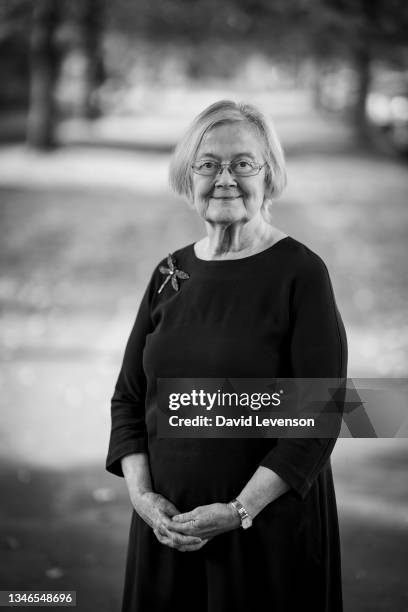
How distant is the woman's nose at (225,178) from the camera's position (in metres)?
1.45

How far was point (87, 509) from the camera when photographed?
330 cm

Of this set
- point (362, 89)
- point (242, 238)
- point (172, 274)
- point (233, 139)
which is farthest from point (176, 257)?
point (362, 89)

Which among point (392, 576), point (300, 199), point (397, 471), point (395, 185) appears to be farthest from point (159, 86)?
point (392, 576)

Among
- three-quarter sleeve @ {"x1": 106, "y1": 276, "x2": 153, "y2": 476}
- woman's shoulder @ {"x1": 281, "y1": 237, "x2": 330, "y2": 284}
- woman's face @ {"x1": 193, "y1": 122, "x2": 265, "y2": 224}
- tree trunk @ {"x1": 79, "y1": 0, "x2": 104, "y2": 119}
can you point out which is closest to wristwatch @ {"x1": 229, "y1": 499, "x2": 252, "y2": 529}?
three-quarter sleeve @ {"x1": 106, "y1": 276, "x2": 153, "y2": 476}

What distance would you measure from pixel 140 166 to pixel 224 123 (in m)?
4.98

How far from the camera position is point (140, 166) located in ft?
20.7

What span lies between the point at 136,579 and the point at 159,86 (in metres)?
4.85

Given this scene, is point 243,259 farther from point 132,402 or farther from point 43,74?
point 43,74

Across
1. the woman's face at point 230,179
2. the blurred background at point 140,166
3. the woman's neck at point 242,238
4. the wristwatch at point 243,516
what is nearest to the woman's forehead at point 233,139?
the woman's face at point 230,179

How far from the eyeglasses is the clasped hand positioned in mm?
670

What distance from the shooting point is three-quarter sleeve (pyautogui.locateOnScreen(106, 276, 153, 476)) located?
5.18ft

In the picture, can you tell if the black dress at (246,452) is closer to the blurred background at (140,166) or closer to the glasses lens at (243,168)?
the glasses lens at (243,168)

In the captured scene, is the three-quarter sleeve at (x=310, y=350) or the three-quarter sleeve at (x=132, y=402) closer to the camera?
the three-quarter sleeve at (x=310, y=350)

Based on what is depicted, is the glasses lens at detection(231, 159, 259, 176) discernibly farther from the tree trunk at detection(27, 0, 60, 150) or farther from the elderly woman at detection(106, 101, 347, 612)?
the tree trunk at detection(27, 0, 60, 150)
